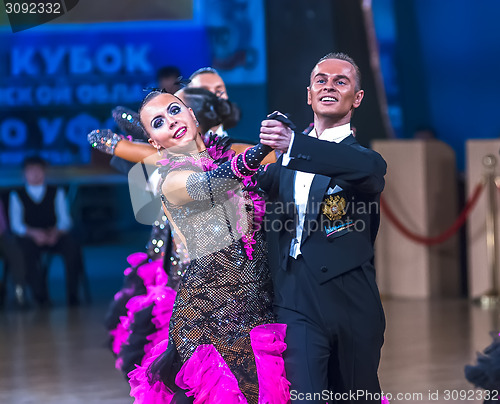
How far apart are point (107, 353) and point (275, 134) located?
3.95 meters

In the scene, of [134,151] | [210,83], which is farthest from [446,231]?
[134,151]

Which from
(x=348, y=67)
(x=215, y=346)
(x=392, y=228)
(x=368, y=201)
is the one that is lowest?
(x=392, y=228)

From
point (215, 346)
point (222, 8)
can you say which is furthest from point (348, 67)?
point (222, 8)

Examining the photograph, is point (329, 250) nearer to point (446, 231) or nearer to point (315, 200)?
point (315, 200)

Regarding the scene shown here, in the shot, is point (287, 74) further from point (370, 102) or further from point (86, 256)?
point (86, 256)

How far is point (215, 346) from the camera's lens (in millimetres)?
2949

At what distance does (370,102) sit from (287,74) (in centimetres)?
197

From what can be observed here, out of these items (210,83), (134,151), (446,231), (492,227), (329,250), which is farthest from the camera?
(446,231)

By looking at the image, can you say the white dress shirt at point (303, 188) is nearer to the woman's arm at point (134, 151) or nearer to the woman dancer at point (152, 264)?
the woman dancer at point (152, 264)

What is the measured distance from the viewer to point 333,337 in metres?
2.86

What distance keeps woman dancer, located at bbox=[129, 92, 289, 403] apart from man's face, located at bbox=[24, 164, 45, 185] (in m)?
6.19

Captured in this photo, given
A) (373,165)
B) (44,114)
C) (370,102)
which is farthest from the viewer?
(44,114)

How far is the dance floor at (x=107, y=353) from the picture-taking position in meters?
5.00

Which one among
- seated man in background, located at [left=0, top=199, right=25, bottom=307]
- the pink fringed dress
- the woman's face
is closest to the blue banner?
seated man in background, located at [left=0, top=199, right=25, bottom=307]
